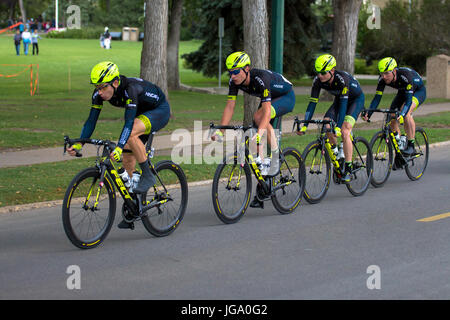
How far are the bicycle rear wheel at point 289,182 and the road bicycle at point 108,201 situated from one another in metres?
1.51

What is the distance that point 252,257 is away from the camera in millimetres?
7781

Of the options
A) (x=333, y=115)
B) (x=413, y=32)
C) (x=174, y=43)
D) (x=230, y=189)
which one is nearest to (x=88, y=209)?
(x=230, y=189)

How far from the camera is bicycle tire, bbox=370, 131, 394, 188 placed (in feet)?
39.4

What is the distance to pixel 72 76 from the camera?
43.2 meters

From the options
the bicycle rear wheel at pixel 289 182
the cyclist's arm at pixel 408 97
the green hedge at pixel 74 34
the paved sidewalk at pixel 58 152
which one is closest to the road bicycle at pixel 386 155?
the cyclist's arm at pixel 408 97

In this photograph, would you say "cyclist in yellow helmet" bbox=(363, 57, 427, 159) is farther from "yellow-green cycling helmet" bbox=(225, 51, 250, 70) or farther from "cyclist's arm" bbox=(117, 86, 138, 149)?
"cyclist's arm" bbox=(117, 86, 138, 149)

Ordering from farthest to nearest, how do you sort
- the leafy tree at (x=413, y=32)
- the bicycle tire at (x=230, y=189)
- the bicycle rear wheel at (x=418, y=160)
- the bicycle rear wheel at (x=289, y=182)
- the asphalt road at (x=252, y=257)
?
the leafy tree at (x=413, y=32) < the bicycle rear wheel at (x=418, y=160) < the bicycle rear wheel at (x=289, y=182) < the bicycle tire at (x=230, y=189) < the asphalt road at (x=252, y=257)

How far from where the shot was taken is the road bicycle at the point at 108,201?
7754 mm

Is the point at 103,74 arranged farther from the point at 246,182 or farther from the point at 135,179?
the point at 246,182

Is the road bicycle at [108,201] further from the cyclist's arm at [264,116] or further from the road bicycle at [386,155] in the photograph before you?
the road bicycle at [386,155]

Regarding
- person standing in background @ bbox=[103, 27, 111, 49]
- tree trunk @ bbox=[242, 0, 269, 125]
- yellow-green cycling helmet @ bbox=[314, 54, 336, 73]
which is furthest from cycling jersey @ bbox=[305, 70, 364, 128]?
person standing in background @ bbox=[103, 27, 111, 49]
